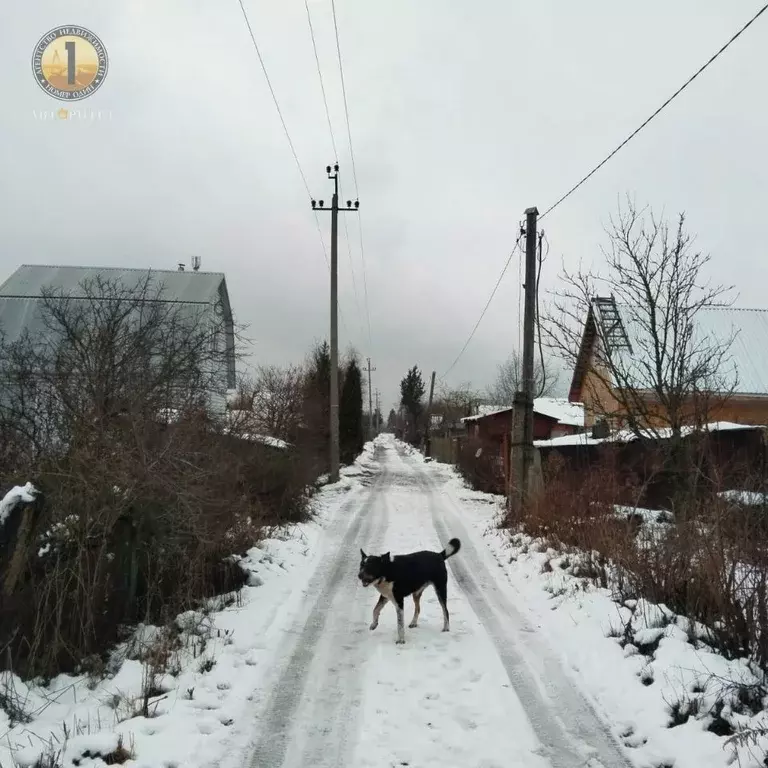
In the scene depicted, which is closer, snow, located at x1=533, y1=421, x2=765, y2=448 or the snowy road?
the snowy road

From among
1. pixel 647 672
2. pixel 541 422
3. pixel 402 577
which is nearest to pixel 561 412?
pixel 541 422

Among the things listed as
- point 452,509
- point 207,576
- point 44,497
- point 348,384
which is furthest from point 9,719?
point 348,384

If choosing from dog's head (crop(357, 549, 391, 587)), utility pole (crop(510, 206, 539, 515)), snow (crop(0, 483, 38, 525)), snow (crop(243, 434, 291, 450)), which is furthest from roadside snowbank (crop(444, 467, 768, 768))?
snow (crop(243, 434, 291, 450))

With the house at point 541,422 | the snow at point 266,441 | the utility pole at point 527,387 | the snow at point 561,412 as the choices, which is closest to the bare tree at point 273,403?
the snow at point 266,441

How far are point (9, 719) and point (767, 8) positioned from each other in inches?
374

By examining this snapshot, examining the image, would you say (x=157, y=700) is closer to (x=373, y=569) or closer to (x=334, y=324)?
(x=373, y=569)

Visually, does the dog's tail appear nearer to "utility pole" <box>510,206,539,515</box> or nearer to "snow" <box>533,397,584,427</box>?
"utility pole" <box>510,206,539,515</box>

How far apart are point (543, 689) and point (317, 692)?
6.15ft

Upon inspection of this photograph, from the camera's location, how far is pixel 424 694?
16.5 feet

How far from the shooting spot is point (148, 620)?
625 cm

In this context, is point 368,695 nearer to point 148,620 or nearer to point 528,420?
point 148,620

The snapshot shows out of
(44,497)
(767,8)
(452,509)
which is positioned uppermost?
(767,8)

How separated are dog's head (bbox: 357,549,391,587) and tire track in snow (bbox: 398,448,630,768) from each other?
132 centimetres

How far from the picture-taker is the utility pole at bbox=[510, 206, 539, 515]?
46.4 feet
